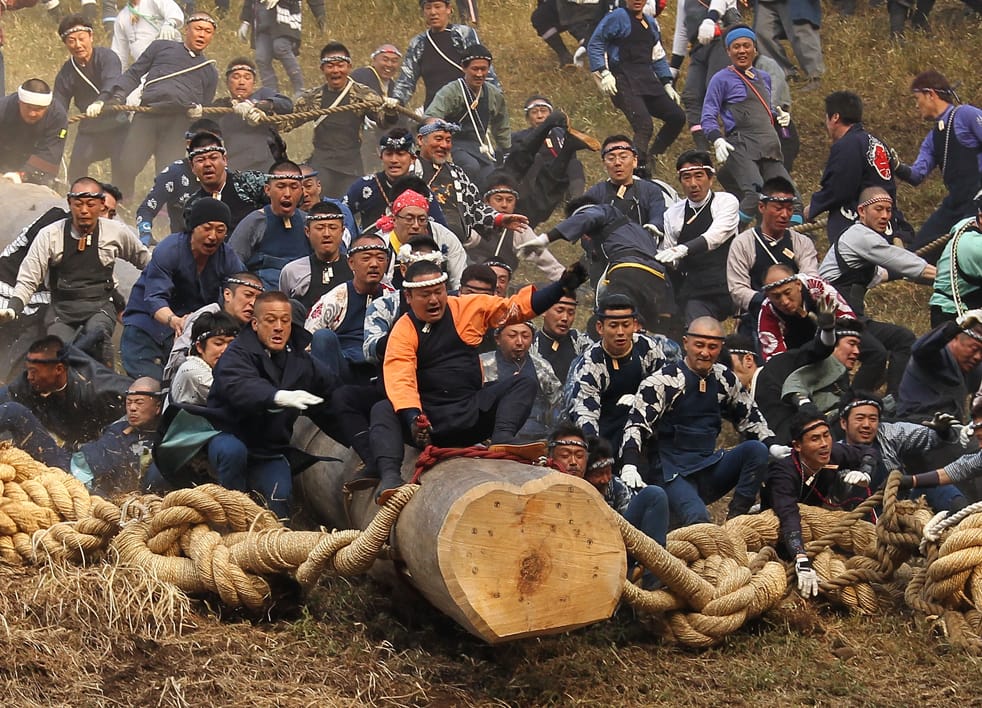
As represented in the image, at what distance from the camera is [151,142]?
14.9 m

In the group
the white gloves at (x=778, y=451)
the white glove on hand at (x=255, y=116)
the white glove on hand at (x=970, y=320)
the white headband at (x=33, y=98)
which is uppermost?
the white glove on hand at (x=970, y=320)

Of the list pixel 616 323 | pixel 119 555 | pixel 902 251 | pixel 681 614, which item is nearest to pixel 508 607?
pixel 681 614

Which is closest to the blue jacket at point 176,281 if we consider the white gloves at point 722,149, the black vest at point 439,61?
the white gloves at point 722,149

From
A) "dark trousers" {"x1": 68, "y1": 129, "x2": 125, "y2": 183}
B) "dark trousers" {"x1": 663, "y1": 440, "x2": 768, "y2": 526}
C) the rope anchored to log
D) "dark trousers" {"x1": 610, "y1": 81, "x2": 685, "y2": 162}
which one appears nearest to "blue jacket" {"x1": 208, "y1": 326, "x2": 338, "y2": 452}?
the rope anchored to log

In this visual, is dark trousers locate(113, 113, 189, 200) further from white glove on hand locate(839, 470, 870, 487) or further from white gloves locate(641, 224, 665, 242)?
white glove on hand locate(839, 470, 870, 487)

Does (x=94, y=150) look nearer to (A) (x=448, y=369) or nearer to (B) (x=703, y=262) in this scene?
(B) (x=703, y=262)

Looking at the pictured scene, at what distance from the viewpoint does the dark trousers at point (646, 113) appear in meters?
15.2

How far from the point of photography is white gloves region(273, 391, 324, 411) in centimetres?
738

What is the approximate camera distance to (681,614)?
7.07 m

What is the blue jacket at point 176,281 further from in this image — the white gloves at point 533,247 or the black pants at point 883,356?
the black pants at point 883,356

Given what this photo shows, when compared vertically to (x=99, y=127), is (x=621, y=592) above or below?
above

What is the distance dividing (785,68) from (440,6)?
4.38 metres

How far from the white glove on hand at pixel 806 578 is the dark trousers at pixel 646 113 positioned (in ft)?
26.4

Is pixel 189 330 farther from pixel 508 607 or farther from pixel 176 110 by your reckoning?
pixel 176 110
